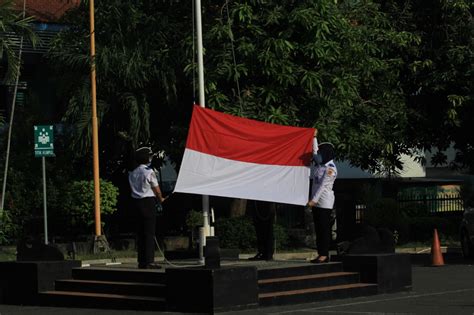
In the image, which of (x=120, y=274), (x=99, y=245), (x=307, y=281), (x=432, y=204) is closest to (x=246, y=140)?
(x=307, y=281)

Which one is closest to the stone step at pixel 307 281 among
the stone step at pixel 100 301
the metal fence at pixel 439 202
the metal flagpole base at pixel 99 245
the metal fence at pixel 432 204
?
the stone step at pixel 100 301

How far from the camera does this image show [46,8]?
3128 centimetres

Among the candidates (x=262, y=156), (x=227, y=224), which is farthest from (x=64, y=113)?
(x=262, y=156)

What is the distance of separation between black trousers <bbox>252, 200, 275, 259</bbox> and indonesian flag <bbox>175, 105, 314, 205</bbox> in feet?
2.19

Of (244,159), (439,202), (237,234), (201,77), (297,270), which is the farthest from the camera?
(439,202)

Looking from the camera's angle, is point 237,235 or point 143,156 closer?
point 143,156

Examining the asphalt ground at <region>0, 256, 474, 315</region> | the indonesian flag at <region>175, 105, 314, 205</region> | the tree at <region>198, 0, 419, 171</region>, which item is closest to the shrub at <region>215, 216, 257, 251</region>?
the tree at <region>198, 0, 419, 171</region>

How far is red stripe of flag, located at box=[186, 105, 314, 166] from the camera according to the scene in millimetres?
15180

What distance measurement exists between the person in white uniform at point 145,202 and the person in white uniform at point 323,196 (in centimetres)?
226

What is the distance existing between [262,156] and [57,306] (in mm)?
3576

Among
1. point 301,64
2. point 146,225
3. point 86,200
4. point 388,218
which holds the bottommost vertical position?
point 388,218

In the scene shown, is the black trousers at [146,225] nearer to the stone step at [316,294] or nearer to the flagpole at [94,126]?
the stone step at [316,294]

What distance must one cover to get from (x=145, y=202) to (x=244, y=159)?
5.13ft

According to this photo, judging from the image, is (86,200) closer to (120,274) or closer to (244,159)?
(244,159)
